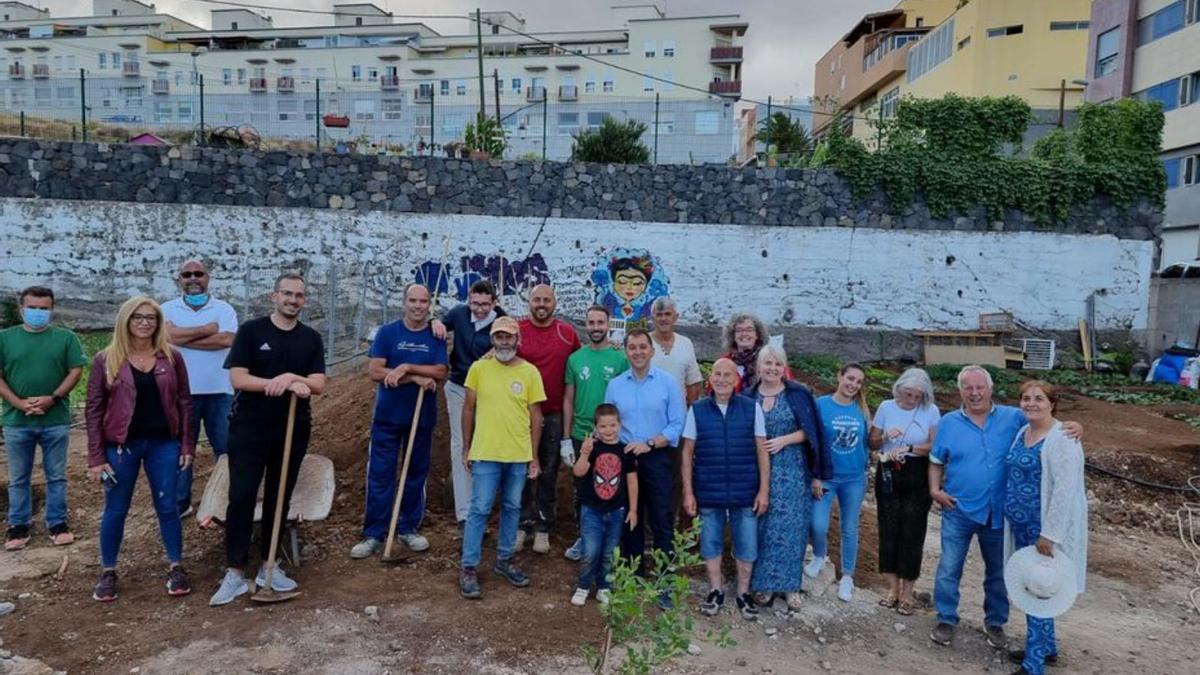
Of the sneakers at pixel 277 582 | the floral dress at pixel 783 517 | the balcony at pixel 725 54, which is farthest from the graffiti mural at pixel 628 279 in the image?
the balcony at pixel 725 54

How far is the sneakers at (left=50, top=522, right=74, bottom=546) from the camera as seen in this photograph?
17.5 feet

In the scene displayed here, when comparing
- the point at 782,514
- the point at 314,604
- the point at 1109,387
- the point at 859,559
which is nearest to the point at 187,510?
the point at 314,604

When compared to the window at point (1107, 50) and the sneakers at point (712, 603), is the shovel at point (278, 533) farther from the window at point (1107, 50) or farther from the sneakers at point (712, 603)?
the window at point (1107, 50)

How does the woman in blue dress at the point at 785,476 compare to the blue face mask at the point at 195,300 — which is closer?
the woman in blue dress at the point at 785,476

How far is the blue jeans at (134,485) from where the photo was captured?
4.44 m

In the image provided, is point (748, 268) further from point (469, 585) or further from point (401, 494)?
point (469, 585)

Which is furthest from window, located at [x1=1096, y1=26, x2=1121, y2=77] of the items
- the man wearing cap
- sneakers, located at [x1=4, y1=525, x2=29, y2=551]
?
sneakers, located at [x1=4, y1=525, x2=29, y2=551]

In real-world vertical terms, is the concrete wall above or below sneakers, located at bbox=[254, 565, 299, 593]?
above

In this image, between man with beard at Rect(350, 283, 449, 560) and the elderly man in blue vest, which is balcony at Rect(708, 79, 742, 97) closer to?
man with beard at Rect(350, 283, 449, 560)

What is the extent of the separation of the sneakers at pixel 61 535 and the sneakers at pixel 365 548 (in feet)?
6.52

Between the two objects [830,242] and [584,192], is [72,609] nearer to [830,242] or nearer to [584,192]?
[584,192]

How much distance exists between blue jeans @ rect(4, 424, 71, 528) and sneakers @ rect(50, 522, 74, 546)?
0.03 m

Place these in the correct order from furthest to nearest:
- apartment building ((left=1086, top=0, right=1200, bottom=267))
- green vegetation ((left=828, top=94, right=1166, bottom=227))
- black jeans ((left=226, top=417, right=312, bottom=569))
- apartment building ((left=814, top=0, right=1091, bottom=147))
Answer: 1. apartment building ((left=814, top=0, right=1091, bottom=147))
2. apartment building ((left=1086, top=0, right=1200, bottom=267))
3. green vegetation ((left=828, top=94, right=1166, bottom=227))
4. black jeans ((left=226, top=417, right=312, bottom=569))

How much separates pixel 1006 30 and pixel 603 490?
33844mm
